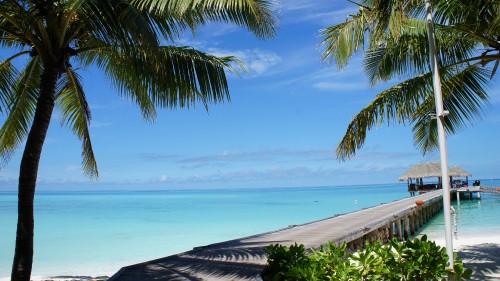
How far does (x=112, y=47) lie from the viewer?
562 cm

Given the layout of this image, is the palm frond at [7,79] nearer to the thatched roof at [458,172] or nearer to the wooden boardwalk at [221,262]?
the wooden boardwalk at [221,262]

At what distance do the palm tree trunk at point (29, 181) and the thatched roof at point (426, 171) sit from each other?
34888 millimetres

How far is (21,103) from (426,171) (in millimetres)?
34844

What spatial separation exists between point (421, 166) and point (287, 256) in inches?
1406

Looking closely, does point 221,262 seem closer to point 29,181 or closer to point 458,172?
point 29,181

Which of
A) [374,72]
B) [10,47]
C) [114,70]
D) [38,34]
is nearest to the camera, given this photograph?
[38,34]

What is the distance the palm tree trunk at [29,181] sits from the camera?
4.91 m

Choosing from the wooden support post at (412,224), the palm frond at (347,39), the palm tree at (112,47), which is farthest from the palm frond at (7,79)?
the wooden support post at (412,224)

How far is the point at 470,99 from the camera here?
24.6ft

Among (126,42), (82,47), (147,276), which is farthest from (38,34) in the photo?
(147,276)

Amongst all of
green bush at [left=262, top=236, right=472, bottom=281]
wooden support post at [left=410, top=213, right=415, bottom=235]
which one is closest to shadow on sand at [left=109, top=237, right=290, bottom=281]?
green bush at [left=262, top=236, right=472, bottom=281]

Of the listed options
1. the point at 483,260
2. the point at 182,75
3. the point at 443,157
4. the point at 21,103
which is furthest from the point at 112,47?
the point at 483,260

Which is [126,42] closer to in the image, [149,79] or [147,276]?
[149,79]

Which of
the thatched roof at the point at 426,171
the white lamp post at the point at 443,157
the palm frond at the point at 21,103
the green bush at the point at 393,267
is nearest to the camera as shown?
the green bush at the point at 393,267
